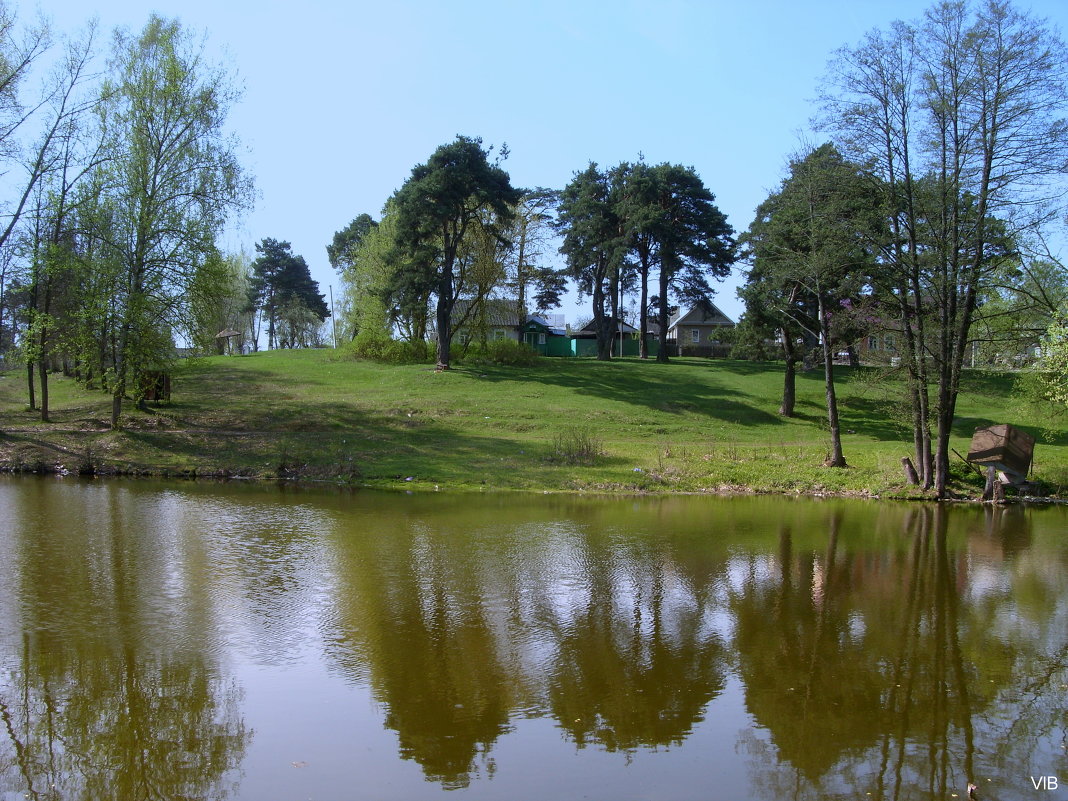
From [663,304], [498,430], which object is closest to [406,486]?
[498,430]

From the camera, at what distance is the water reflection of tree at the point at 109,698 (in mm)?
6207

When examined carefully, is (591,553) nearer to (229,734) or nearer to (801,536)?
(801,536)

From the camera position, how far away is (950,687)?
28.0 feet

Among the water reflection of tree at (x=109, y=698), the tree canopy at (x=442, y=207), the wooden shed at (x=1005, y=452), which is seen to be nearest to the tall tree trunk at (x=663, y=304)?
the tree canopy at (x=442, y=207)

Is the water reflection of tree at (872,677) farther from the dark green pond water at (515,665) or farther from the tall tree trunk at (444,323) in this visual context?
the tall tree trunk at (444,323)

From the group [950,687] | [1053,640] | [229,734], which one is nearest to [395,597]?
[229,734]

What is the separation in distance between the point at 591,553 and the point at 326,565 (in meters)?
4.92

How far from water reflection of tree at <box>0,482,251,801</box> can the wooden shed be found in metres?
24.2

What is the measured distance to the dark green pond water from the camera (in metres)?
6.48

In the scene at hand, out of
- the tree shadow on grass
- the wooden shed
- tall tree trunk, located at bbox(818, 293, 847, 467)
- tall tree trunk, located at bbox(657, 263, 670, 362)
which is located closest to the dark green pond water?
the wooden shed

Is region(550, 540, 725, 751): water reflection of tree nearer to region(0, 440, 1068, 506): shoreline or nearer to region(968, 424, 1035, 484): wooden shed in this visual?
region(0, 440, 1068, 506): shoreline

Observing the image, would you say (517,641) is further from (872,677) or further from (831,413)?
(831,413)

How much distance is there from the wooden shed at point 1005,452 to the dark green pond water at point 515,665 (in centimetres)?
974

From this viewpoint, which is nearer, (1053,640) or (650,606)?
(1053,640)
